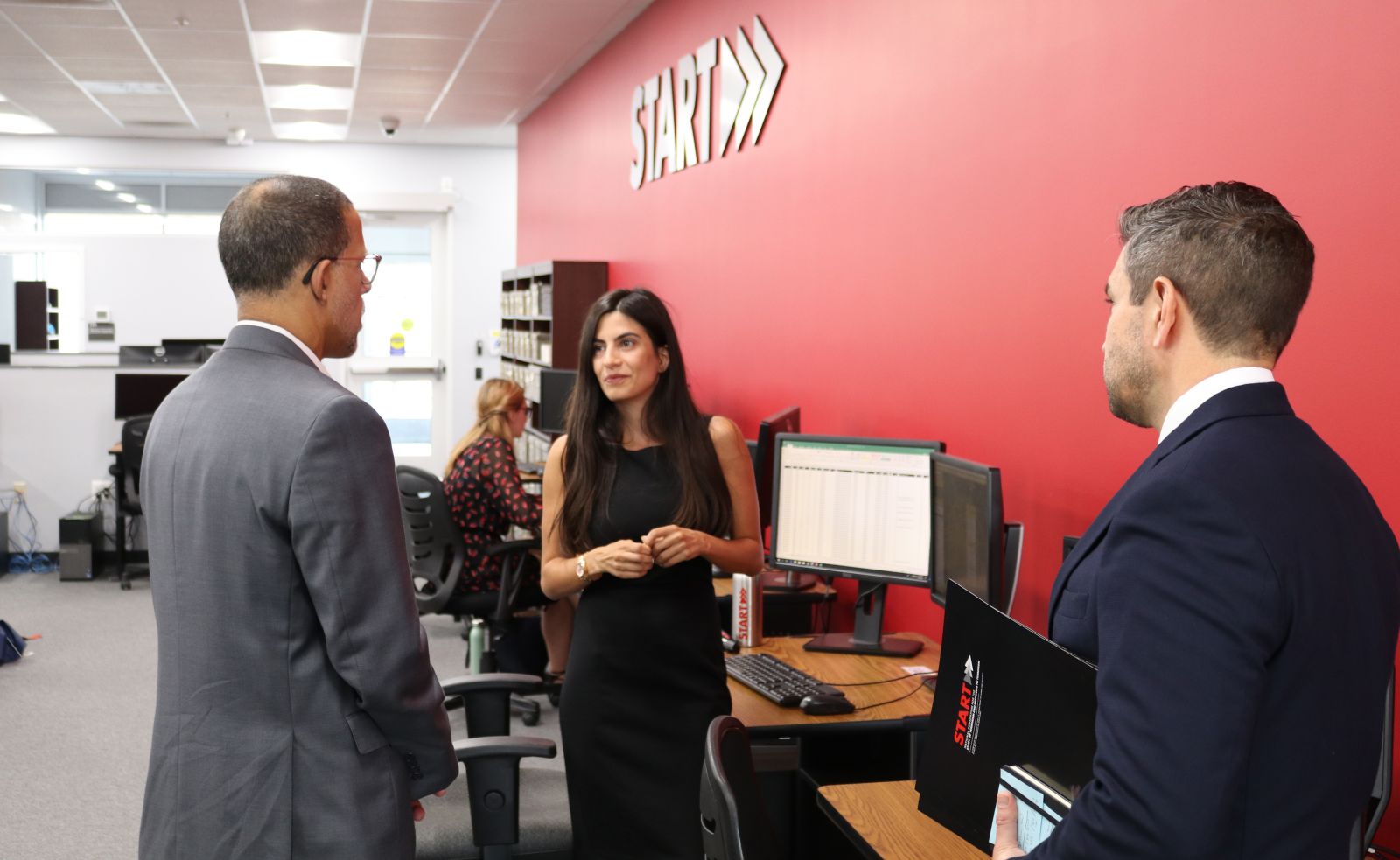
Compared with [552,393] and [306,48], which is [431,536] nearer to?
[552,393]

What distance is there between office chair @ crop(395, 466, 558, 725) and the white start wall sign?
1920mm

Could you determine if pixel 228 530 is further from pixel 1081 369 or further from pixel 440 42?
pixel 440 42

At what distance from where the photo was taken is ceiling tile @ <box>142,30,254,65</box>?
694 centimetres

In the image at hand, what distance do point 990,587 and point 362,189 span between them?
9874 millimetres

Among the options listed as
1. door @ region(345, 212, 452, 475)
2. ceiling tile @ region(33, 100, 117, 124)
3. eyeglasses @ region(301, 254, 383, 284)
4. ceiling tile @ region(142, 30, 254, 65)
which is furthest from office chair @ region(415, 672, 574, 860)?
door @ region(345, 212, 452, 475)

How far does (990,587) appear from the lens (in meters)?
2.58

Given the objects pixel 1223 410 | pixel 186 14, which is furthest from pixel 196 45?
pixel 1223 410

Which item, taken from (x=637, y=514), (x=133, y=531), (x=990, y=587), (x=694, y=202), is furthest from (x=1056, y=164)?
(x=133, y=531)

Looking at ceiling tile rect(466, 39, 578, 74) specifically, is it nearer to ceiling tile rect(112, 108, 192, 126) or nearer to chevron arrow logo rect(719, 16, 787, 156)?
chevron arrow logo rect(719, 16, 787, 156)

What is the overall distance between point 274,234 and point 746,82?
349 centimetres

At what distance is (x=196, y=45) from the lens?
7.23 metres

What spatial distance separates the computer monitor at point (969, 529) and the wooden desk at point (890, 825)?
0.53m

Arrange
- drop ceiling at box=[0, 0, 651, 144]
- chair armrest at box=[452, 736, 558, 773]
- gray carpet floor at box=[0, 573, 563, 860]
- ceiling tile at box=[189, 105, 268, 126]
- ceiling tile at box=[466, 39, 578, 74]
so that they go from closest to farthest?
chair armrest at box=[452, 736, 558, 773], gray carpet floor at box=[0, 573, 563, 860], drop ceiling at box=[0, 0, 651, 144], ceiling tile at box=[466, 39, 578, 74], ceiling tile at box=[189, 105, 268, 126]

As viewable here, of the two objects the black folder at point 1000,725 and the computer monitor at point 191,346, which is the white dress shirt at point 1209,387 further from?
the computer monitor at point 191,346
